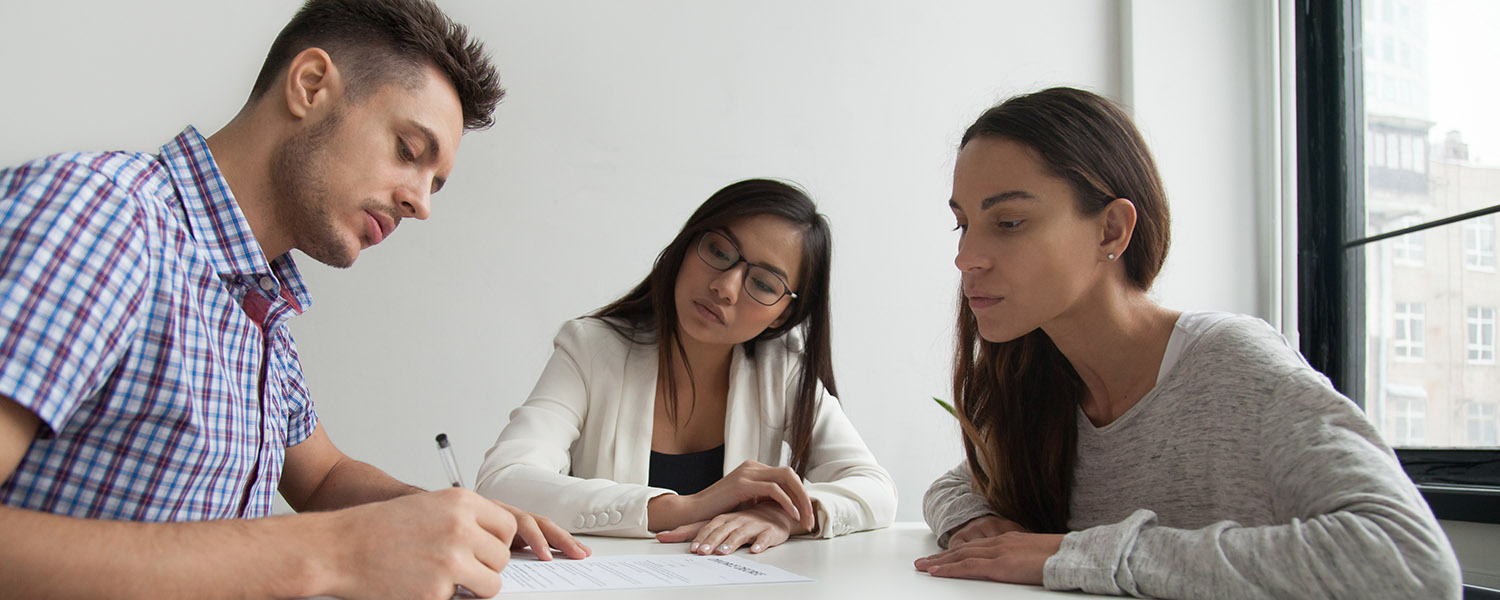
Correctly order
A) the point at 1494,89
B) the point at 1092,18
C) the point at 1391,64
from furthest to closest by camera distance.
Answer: the point at 1092,18
the point at 1391,64
the point at 1494,89

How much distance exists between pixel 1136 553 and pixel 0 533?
40.0 inches

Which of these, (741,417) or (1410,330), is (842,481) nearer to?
(741,417)

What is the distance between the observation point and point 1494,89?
7.16 feet

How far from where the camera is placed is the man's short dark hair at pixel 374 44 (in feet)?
4.07

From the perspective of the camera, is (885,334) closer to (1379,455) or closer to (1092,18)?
(1092,18)

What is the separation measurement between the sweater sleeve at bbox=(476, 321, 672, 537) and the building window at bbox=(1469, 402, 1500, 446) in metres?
1.84

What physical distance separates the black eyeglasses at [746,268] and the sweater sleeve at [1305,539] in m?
0.96

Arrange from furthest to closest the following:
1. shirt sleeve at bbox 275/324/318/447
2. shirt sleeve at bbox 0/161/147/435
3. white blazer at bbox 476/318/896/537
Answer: white blazer at bbox 476/318/896/537
shirt sleeve at bbox 275/324/318/447
shirt sleeve at bbox 0/161/147/435

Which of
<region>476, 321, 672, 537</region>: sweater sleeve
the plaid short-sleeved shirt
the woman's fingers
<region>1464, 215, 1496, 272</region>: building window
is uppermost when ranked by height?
<region>1464, 215, 1496, 272</region>: building window

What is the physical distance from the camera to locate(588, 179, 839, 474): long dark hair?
6.54 feet

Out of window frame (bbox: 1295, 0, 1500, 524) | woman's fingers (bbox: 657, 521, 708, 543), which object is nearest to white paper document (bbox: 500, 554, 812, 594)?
woman's fingers (bbox: 657, 521, 708, 543)

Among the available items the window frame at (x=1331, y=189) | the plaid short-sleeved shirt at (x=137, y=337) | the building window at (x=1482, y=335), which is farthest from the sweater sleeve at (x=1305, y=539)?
the window frame at (x=1331, y=189)

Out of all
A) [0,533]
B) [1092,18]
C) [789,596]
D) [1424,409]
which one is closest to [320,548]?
[0,533]

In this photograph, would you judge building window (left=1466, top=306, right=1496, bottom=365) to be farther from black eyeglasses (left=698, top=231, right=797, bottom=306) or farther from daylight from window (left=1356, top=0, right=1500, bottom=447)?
black eyeglasses (left=698, top=231, right=797, bottom=306)
